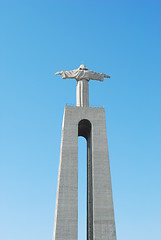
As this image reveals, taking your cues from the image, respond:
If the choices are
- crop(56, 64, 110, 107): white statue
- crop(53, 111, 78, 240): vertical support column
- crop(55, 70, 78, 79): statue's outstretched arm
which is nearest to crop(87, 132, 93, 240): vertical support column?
crop(53, 111, 78, 240): vertical support column

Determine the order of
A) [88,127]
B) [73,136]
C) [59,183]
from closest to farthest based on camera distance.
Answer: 1. [59,183]
2. [73,136]
3. [88,127]

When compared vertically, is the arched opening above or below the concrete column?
below

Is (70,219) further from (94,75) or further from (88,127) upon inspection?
(94,75)

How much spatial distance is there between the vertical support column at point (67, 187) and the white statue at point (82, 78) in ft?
8.18

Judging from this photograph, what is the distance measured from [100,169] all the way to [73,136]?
358cm

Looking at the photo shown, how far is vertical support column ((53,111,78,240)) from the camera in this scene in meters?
21.5

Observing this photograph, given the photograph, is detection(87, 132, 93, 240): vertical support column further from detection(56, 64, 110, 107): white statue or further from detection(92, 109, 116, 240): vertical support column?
detection(56, 64, 110, 107): white statue

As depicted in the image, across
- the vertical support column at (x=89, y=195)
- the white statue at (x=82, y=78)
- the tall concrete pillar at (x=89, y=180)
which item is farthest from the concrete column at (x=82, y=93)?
the vertical support column at (x=89, y=195)

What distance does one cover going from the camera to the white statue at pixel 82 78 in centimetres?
2777

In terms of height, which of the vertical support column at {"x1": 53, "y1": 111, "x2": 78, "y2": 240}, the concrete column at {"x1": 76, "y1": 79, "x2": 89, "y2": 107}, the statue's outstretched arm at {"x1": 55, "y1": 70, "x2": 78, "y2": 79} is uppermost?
the statue's outstretched arm at {"x1": 55, "y1": 70, "x2": 78, "y2": 79}

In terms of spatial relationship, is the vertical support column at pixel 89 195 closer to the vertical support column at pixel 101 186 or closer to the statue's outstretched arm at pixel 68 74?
the vertical support column at pixel 101 186

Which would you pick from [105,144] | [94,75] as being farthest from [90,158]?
[94,75]

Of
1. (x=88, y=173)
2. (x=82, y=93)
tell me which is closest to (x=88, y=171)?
(x=88, y=173)

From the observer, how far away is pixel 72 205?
22406mm
